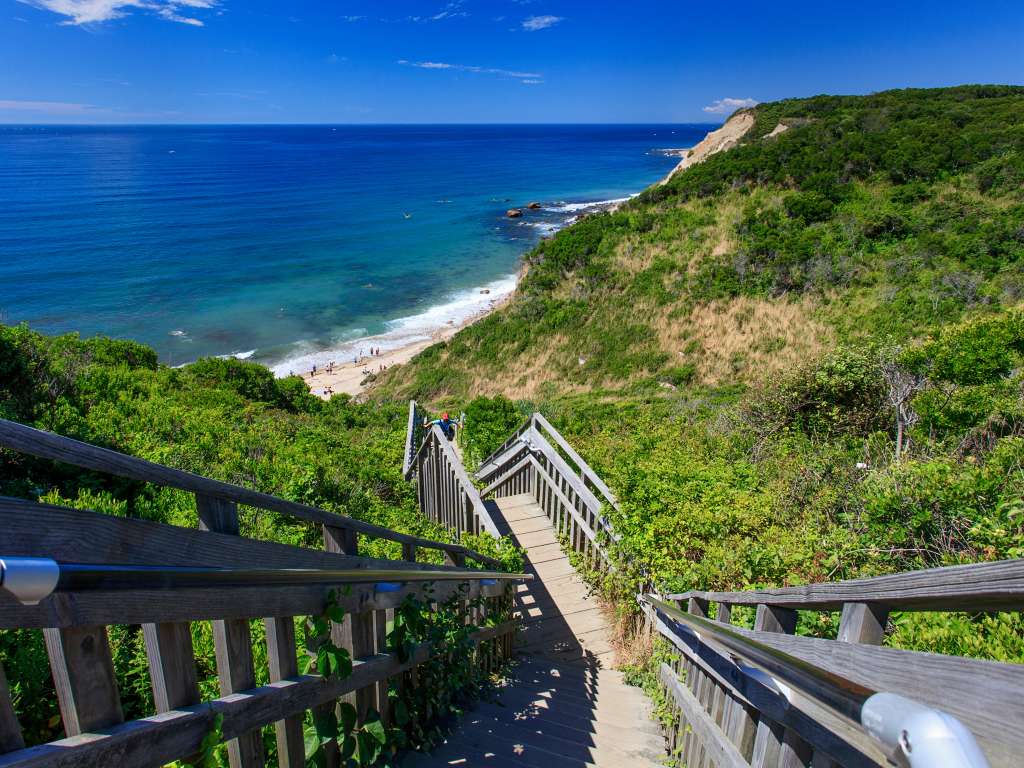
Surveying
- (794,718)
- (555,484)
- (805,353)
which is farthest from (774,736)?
(805,353)

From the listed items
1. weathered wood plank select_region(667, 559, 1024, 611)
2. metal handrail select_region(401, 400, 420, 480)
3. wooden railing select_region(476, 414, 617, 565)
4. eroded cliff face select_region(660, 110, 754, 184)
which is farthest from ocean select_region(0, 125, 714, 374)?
weathered wood plank select_region(667, 559, 1024, 611)

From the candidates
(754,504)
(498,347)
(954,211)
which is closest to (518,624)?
(754,504)

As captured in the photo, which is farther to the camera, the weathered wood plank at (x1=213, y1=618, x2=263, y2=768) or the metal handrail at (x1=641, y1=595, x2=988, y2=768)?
the weathered wood plank at (x1=213, y1=618, x2=263, y2=768)

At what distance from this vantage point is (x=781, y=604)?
2.05 metres

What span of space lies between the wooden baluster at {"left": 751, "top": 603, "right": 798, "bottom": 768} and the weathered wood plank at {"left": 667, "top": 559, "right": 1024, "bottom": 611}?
39 centimetres

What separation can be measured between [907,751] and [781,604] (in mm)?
1372

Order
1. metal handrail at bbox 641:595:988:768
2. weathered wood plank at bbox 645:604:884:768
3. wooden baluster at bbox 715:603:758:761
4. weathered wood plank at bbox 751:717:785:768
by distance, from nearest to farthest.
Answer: metal handrail at bbox 641:595:988:768 < weathered wood plank at bbox 645:604:884:768 < weathered wood plank at bbox 751:717:785:768 < wooden baluster at bbox 715:603:758:761

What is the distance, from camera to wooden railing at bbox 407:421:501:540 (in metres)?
6.68

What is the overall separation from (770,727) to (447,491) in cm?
620

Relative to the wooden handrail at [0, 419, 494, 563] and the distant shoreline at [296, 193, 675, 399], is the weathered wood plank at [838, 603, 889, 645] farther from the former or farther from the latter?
the distant shoreline at [296, 193, 675, 399]

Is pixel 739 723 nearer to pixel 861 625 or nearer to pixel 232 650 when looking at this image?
pixel 861 625

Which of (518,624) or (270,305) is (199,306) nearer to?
(270,305)

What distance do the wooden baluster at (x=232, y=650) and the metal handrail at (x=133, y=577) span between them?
Answer: 188 mm

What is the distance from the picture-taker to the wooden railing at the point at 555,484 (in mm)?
6250
